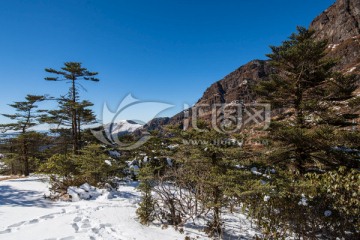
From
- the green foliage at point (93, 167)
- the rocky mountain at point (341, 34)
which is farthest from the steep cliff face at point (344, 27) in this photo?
the green foliage at point (93, 167)

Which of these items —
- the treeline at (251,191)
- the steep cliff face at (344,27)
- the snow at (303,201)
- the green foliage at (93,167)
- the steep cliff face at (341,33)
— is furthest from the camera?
the steep cliff face at (344,27)

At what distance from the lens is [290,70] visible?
43.3ft

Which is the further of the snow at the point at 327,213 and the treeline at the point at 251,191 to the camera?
the snow at the point at 327,213

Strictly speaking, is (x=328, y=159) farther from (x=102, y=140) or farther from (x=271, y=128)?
(x=102, y=140)

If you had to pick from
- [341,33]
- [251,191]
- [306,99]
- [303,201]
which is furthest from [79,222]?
[341,33]

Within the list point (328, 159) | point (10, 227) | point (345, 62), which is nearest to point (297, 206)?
point (10, 227)

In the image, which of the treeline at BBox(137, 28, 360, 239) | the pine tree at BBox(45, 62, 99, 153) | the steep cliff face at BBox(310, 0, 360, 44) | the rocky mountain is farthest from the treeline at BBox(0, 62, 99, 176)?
the steep cliff face at BBox(310, 0, 360, 44)

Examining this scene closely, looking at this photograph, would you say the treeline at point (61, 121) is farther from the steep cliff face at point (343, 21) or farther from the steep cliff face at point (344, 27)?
the steep cliff face at point (343, 21)

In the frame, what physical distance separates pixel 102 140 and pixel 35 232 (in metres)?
12.4

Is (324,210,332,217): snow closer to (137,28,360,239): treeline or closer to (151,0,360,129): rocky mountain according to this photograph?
(137,28,360,239): treeline

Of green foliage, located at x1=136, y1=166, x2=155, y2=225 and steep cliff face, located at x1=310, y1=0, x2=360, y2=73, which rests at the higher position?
steep cliff face, located at x1=310, y1=0, x2=360, y2=73

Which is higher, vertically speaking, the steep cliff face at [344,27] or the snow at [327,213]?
the steep cliff face at [344,27]

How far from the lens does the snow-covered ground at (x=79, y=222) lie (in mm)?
4852

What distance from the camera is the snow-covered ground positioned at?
4.85m
